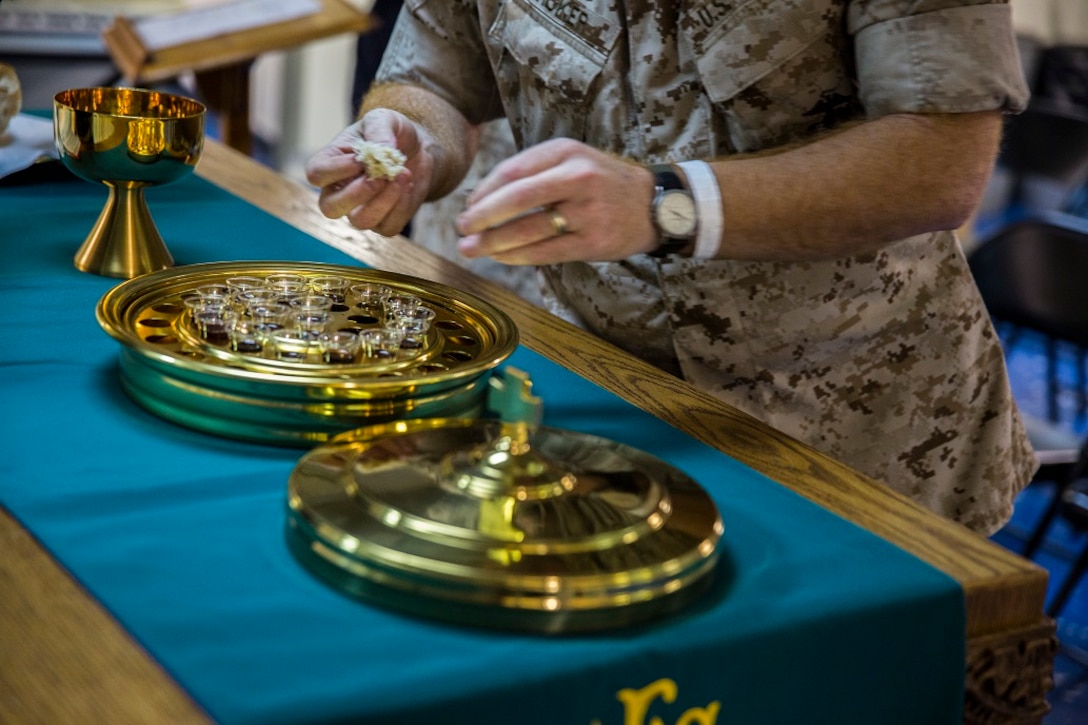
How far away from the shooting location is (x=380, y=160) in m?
1.19

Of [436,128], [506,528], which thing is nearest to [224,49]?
[436,128]

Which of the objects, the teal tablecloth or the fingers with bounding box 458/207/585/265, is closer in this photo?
the teal tablecloth

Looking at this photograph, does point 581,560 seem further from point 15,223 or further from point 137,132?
point 15,223

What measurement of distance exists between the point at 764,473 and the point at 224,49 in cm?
234

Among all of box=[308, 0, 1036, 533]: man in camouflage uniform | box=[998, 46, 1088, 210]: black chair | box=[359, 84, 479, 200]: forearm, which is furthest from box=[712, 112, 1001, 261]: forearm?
box=[998, 46, 1088, 210]: black chair

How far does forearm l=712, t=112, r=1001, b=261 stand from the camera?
1117 millimetres

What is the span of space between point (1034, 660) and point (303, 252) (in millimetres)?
857

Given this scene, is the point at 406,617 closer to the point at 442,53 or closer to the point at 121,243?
the point at 121,243

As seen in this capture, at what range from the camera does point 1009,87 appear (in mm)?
1123

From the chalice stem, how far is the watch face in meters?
0.53

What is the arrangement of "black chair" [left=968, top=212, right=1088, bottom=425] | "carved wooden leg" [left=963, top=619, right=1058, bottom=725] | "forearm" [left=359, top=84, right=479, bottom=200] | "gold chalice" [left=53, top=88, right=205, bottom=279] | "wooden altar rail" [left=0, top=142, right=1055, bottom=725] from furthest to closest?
"black chair" [left=968, top=212, right=1088, bottom=425] → "forearm" [left=359, top=84, right=479, bottom=200] → "gold chalice" [left=53, top=88, right=205, bottom=279] → "carved wooden leg" [left=963, top=619, right=1058, bottom=725] → "wooden altar rail" [left=0, top=142, right=1055, bottom=725]

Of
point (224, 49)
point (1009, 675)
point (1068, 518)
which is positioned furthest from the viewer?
point (224, 49)

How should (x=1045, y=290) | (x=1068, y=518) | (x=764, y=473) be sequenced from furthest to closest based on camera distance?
(x=1068, y=518) → (x=1045, y=290) → (x=764, y=473)

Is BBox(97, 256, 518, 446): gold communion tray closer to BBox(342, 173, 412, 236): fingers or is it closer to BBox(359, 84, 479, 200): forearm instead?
BBox(342, 173, 412, 236): fingers
